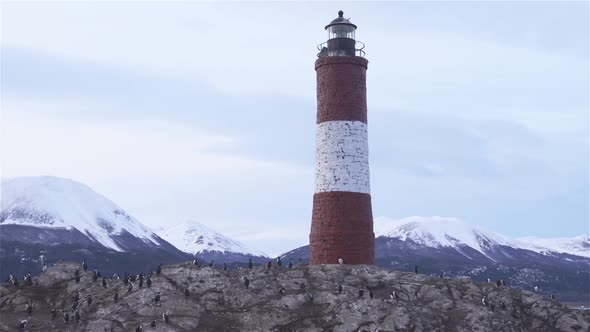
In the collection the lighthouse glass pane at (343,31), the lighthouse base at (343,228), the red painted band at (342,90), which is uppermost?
the lighthouse glass pane at (343,31)

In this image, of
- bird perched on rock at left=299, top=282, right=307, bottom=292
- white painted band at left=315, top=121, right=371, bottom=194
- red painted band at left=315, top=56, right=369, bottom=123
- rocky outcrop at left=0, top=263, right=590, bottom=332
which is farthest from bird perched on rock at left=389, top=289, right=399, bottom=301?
red painted band at left=315, top=56, right=369, bottom=123

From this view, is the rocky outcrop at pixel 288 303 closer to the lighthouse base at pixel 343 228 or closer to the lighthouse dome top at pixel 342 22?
the lighthouse base at pixel 343 228

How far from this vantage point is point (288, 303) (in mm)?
51938

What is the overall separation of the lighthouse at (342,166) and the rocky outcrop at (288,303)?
12.6ft

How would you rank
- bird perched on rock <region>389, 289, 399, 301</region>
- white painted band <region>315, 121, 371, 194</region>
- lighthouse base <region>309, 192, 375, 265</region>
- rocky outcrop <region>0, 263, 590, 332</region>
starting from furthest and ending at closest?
lighthouse base <region>309, 192, 375, 265</region> < white painted band <region>315, 121, 371, 194</region> < bird perched on rock <region>389, 289, 399, 301</region> < rocky outcrop <region>0, 263, 590, 332</region>

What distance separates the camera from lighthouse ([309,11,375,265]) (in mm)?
60938

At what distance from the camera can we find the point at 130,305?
51438 mm

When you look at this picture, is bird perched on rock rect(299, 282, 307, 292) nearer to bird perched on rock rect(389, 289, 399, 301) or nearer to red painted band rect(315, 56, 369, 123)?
bird perched on rock rect(389, 289, 399, 301)

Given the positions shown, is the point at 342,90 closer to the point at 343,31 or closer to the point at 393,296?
the point at 343,31

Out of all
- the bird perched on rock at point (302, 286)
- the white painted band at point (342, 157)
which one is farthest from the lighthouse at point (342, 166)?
the bird perched on rock at point (302, 286)

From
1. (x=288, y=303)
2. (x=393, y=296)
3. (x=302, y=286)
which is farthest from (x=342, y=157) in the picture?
(x=288, y=303)

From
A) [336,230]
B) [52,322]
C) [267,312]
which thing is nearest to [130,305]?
[52,322]

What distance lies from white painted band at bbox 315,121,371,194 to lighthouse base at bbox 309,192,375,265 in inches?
35.2

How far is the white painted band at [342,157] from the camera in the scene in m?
60.8
